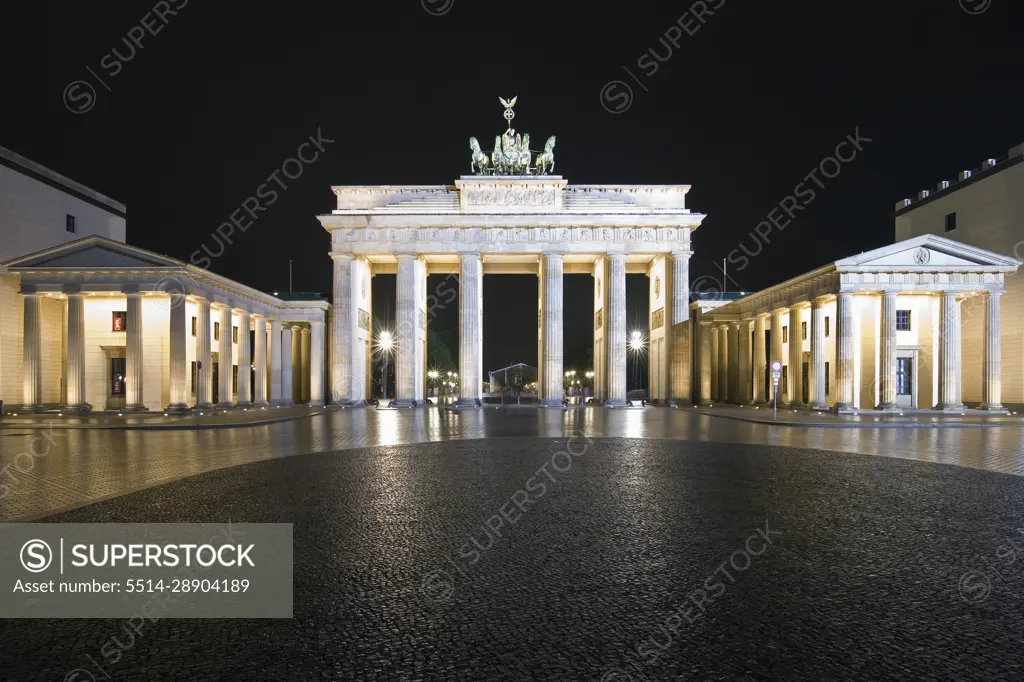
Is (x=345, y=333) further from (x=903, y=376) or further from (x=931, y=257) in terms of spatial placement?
(x=931, y=257)

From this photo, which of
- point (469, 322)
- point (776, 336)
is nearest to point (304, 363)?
point (469, 322)

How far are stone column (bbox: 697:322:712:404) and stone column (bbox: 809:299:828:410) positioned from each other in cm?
1073

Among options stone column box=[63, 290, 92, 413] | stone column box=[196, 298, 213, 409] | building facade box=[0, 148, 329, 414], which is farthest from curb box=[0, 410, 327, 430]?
stone column box=[196, 298, 213, 409]

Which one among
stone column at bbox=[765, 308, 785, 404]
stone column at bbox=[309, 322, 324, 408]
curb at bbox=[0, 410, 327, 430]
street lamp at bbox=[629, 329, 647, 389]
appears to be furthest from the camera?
street lamp at bbox=[629, 329, 647, 389]

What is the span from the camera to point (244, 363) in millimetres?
45062

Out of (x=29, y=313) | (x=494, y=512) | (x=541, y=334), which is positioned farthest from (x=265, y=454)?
(x=541, y=334)

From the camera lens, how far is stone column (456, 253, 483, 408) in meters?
48.1

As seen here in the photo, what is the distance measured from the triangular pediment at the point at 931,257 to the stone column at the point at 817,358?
4.83 metres

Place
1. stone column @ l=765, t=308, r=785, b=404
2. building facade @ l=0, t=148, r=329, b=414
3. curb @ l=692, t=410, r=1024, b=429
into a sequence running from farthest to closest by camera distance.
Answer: stone column @ l=765, t=308, r=785, b=404 → building facade @ l=0, t=148, r=329, b=414 → curb @ l=692, t=410, r=1024, b=429

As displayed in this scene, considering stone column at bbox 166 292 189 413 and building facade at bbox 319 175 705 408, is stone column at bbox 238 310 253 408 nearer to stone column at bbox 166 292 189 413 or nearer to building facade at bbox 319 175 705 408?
building facade at bbox 319 175 705 408

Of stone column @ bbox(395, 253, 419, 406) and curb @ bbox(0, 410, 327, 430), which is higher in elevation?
stone column @ bbox(395, 253, 419, 406)

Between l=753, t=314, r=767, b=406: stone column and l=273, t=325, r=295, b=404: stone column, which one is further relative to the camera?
l=273, t=325, r=295, b=404: stone column

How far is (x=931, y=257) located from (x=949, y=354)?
19.8 ft

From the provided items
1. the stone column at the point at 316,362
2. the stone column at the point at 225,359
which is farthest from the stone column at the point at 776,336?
the stone column at the point at 225,359
